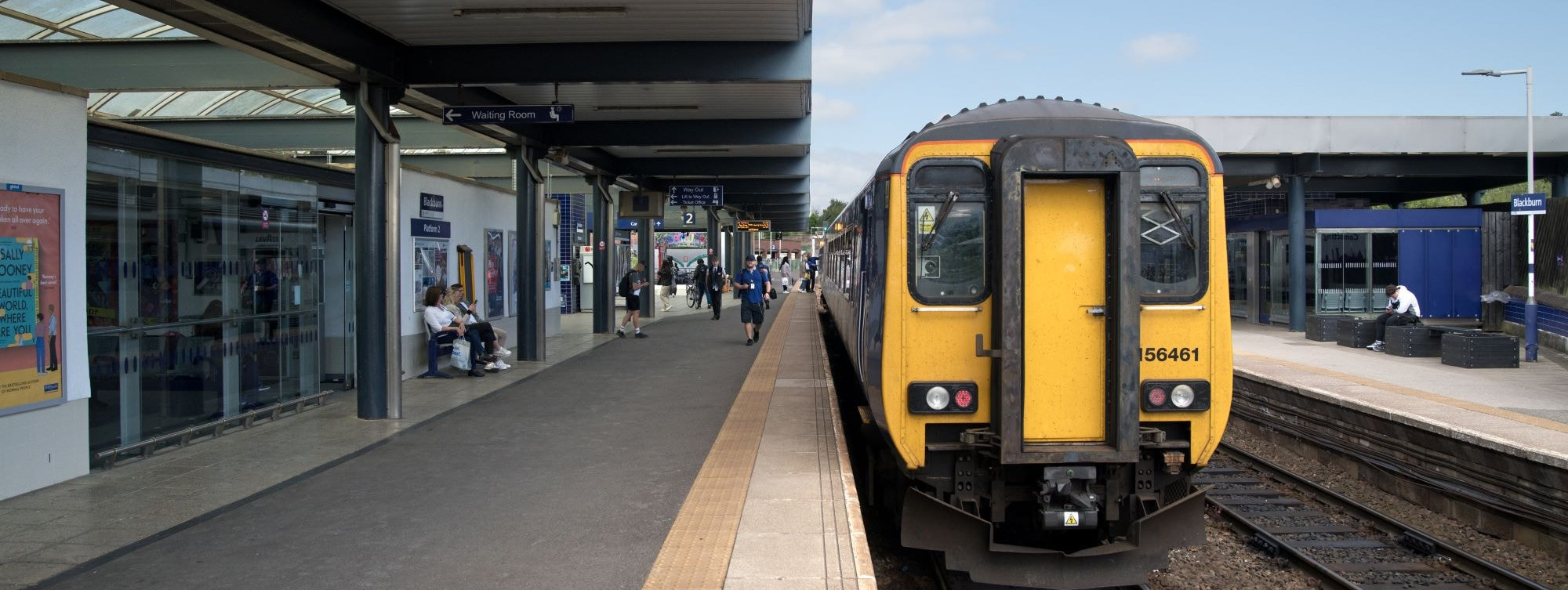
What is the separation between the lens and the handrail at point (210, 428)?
7.54 meters

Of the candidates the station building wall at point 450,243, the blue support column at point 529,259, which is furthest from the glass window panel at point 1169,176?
the blue support column at point 529,259

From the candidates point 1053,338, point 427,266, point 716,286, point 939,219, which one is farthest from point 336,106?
point 1053,338

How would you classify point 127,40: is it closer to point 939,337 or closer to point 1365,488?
point 939,337

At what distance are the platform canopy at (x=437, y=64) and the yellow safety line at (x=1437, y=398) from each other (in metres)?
7.26

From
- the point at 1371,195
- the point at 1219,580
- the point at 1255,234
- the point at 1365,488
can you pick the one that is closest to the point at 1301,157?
the point at 1255,234

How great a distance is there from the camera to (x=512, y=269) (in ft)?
52.5

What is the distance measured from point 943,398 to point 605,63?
20.7 feet

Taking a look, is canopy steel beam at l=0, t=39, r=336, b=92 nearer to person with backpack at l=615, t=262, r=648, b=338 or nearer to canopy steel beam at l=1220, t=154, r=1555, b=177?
person with backpack at l=615, t=262, r=648, b=338

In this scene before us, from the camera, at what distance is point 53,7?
10.6 m

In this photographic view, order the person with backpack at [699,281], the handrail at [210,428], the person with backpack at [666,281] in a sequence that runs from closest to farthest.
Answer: the handrail at [210,428] < the person with backpack at [666,281] < the person with backpack at [699,281]

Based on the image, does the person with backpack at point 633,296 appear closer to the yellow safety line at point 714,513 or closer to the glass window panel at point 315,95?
the glass window panel at point 315,95

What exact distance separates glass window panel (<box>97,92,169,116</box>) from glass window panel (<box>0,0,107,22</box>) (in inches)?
108

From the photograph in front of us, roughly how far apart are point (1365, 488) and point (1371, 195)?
76.6ft

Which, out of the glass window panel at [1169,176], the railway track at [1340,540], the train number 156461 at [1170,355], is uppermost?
the glass window panel at [1169,176]
